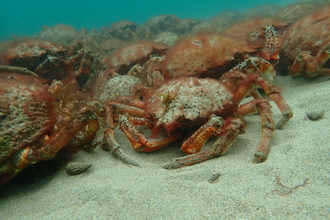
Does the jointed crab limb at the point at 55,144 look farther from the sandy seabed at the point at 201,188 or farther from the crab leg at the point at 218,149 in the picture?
the crab leg at the point at 218,149

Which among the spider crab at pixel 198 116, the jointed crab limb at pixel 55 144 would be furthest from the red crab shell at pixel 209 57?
the jointed crab limb at pixel 55 144

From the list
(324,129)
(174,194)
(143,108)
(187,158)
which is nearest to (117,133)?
(143,108)

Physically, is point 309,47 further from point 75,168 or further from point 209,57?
point 75,168

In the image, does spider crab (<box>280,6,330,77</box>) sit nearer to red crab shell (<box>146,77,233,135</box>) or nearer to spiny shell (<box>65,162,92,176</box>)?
red crab shell (<box>146,77,233,135</box>)

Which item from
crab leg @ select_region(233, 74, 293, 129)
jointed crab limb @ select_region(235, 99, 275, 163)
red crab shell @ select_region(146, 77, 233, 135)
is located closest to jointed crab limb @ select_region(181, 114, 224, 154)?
red crab shell @ select_region(146, 77, 233, 135)

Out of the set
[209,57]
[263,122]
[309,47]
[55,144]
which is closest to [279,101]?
[263,122]

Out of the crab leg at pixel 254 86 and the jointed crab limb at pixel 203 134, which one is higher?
the crab leg at pixel 254 86

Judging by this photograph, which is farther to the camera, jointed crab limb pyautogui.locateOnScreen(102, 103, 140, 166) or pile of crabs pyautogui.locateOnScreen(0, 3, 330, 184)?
jointed crab limb pyautogui.locateOnScreen(102, 103, 140, 166)
